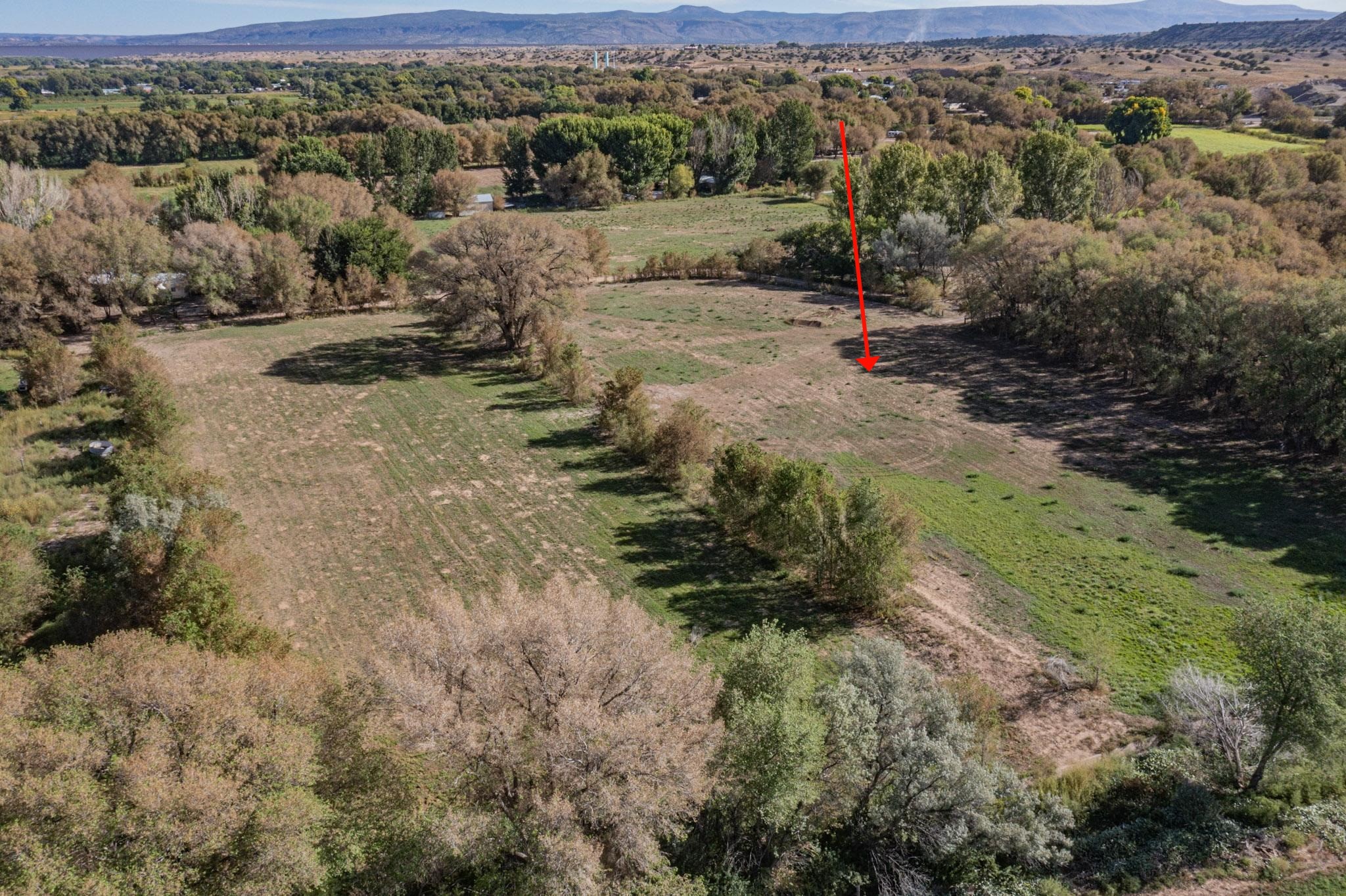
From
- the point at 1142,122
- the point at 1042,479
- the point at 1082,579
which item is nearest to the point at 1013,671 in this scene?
the point at 1082,579

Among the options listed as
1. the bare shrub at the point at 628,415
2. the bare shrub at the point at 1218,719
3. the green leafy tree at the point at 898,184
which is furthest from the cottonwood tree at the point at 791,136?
the bare shrub at the point at 1218,719

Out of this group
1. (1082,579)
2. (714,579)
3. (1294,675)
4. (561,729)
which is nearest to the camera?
(561,729)

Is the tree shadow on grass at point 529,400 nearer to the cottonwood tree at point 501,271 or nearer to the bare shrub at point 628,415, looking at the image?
the bare shrub at point 628,415

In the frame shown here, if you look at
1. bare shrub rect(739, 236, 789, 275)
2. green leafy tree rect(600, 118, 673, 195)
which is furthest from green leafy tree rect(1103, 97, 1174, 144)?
bare shrub rect(739, 236, 789, 275)

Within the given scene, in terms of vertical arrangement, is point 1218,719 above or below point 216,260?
below

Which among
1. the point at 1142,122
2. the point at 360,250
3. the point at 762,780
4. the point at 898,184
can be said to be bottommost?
the point at 762,780

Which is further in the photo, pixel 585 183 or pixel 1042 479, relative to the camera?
pixel 585 183

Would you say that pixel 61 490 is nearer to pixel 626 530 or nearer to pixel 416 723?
pixel 626 530

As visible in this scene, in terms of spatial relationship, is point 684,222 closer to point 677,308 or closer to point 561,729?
point 677,308
